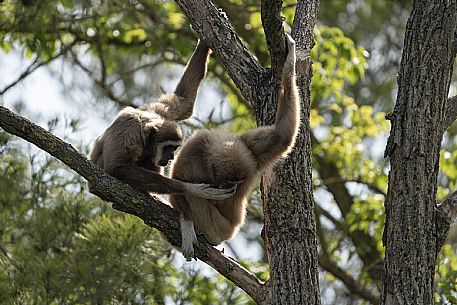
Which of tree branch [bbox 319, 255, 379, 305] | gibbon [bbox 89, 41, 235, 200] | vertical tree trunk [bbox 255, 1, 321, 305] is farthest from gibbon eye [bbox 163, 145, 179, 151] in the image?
tree branch [bbox 319, 255, 379, 305]

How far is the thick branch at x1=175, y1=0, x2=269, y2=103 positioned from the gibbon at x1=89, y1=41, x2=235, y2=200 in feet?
2.60

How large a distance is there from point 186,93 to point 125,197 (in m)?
2.05

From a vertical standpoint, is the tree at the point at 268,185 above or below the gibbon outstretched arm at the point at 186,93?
below

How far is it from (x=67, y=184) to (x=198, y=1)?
148 inches

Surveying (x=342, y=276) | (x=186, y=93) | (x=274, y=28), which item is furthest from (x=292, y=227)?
(x=342, y=276)

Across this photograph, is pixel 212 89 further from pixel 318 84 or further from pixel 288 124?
pixel 288 124

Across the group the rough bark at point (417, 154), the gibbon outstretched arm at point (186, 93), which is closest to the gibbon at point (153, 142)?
the gibbon outstretched arm at point (186, 93)

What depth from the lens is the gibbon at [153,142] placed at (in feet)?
20.6

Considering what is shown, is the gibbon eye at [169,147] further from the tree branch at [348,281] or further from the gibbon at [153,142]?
the tree branch at [348,281]

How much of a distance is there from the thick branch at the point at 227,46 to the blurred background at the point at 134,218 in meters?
2.60

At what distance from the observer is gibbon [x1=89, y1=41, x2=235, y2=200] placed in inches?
247

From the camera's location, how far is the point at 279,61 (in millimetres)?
5867

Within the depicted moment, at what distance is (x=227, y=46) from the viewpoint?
20.8ft

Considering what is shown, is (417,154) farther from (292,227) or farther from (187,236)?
(187,236)
